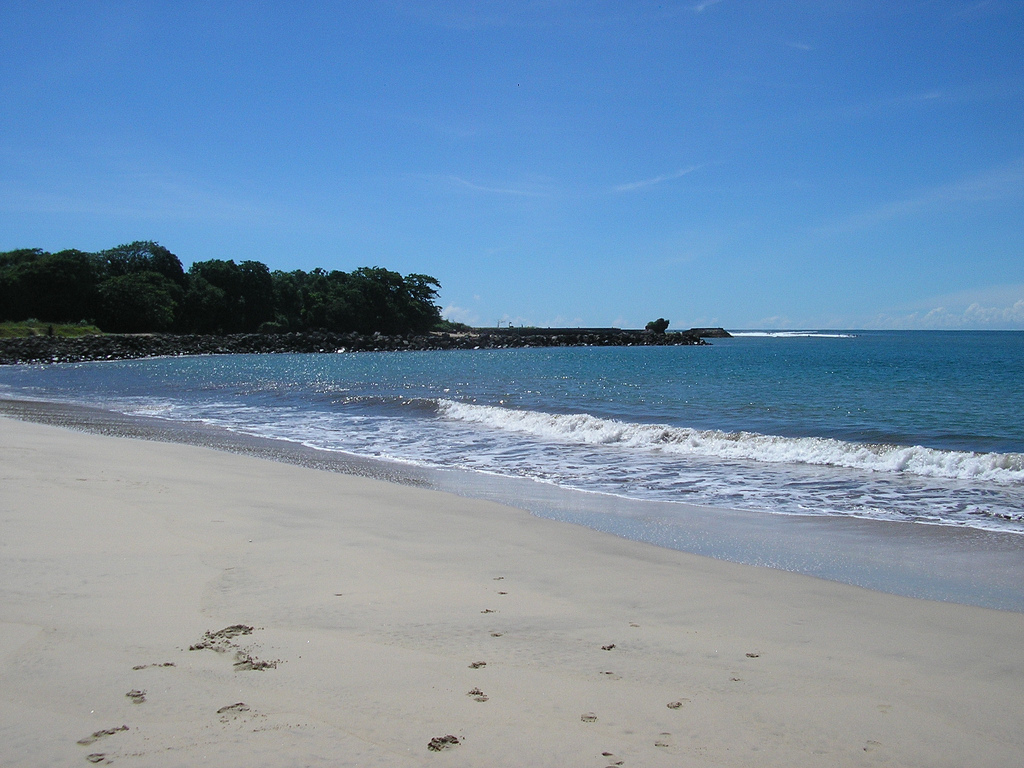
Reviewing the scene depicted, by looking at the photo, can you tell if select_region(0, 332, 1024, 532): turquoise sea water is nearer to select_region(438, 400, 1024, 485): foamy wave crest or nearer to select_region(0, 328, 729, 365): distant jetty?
select_region(438, 400, 1024, 485): foamy wave crest

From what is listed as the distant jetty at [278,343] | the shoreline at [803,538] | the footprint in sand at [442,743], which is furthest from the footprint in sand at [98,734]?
the distant jetty at [278,343]

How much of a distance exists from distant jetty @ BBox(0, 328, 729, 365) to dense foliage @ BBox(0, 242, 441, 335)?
25.8 ft

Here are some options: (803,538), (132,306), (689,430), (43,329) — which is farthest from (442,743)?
(132,306)

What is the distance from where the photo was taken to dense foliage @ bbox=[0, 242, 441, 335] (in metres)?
72.4

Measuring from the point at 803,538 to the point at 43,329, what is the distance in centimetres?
7446

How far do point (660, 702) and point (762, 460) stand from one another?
10.8 meters

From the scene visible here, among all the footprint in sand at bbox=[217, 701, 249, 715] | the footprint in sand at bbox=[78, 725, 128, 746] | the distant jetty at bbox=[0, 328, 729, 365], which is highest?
the distant jetty at bbox=[0, 328, 729, 365]

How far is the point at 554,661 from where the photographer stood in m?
3.51

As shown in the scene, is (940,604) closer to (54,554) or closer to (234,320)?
(54,554)

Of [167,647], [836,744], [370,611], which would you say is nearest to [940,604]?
[836,744]

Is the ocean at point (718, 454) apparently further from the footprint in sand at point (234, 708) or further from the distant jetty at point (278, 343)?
the distant jetty at point (278, 343)

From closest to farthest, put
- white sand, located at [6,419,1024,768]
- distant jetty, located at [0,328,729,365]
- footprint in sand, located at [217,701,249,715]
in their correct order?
1. white sand, located at [6,419,1024,768]
2. footprint in sand, located at [217,701,249,715]
3. distant jetty, located at [0,328,729,365]

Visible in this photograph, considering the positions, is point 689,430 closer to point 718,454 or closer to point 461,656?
point 718,454

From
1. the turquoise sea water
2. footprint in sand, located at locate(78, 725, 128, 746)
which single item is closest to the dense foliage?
the turquoise sea water
